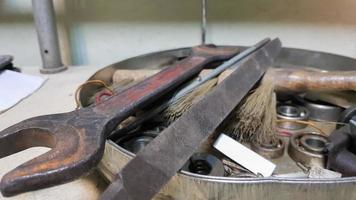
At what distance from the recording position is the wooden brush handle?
41 centimetres

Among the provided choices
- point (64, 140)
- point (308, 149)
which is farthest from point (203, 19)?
point (64, 140)

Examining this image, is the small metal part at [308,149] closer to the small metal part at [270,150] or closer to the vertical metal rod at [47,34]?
the small metal part at [270,150]

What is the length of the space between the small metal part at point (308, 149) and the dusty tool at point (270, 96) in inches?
1.0

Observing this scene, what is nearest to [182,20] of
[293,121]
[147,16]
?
[147,16]

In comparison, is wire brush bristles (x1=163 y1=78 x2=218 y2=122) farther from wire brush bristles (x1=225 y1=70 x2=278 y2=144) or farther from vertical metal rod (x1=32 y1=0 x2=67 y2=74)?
vertical metal rod (x1=32 y1=0 x2=67 y2=74)

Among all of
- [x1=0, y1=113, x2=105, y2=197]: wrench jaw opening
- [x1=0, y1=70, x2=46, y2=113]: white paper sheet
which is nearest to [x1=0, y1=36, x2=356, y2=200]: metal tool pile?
[x1=0, y1=113, x2=105, y2=197]: wrench jaw opening

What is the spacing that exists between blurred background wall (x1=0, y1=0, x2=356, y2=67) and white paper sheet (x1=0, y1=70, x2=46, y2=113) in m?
0.21

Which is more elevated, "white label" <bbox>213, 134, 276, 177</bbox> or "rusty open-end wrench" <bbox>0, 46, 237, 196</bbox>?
"rusty open-end wrench" <bbox>0, 46, 237, 196</bbox>

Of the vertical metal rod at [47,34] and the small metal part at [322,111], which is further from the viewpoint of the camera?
the vertical metal rod at [47,34]

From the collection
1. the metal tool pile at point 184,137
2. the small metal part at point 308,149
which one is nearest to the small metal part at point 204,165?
the metal tool pile at point 184,137

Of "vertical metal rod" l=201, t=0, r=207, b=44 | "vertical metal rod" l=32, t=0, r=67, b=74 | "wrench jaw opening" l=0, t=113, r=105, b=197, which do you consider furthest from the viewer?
"vertical metal rod" l=201, t=0, r=207, b=44

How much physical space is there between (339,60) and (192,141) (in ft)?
1.41

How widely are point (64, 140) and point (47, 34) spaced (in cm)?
47

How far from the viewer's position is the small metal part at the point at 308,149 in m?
0.34
